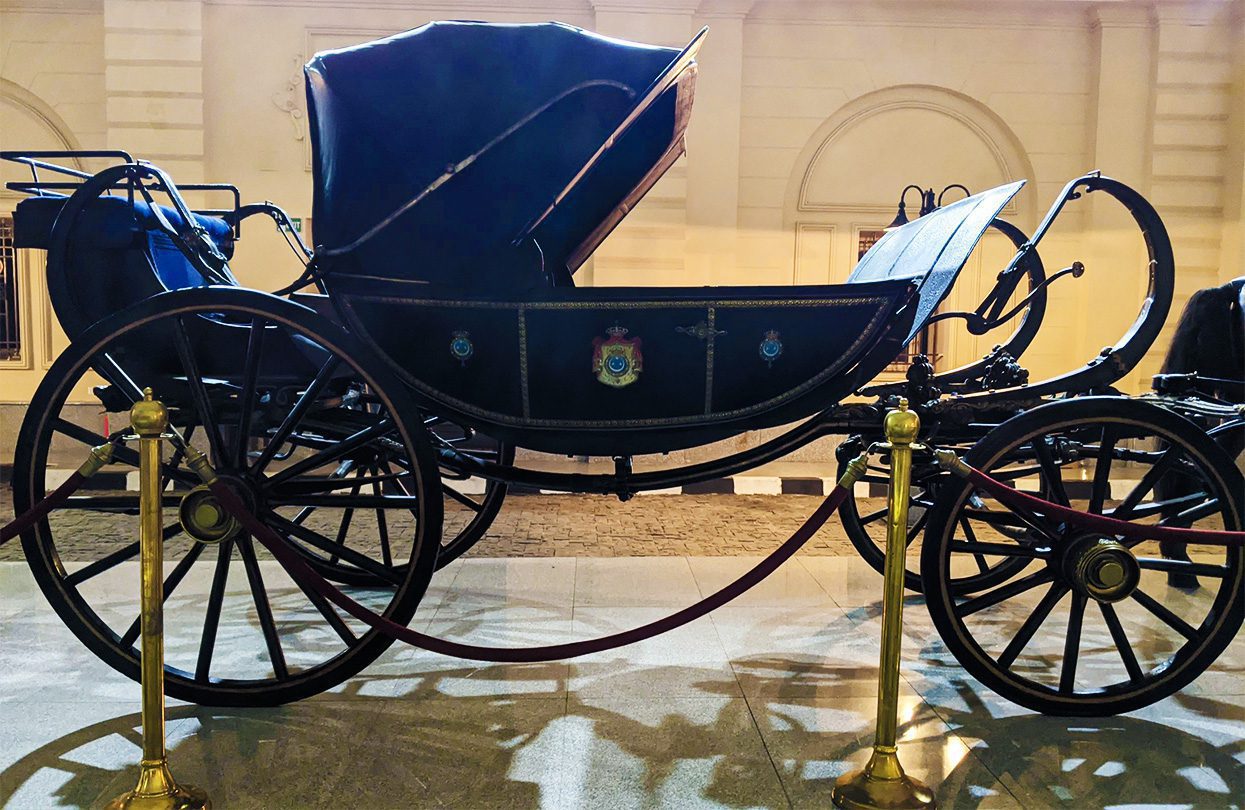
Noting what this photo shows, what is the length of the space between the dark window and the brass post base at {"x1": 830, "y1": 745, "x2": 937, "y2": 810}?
323 inches

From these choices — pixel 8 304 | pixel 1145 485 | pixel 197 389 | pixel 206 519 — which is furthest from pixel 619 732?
pixel 8 304

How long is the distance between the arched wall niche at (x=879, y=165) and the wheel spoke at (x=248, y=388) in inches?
235

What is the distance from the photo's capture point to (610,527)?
16.3ft

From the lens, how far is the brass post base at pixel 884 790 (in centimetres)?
176

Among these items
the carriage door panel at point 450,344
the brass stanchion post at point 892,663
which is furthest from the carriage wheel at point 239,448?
the brass stanchion post at point 892,663

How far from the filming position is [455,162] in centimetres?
215

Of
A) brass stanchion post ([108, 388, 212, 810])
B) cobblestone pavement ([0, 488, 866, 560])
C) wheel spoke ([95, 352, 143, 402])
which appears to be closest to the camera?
brass stanchion post ([108, 388, 212, 810])

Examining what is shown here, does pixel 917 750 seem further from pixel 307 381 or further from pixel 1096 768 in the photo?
pixel 307 381

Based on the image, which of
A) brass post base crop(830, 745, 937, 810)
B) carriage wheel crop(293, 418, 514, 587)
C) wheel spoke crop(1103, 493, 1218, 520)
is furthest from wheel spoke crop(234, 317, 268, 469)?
wheel spoke crop(1103, 493, 1218, 520)

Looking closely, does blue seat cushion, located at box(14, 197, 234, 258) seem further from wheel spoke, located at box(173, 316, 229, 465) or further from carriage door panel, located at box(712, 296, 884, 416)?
carriage door panel, located at box(712, 296, 884, 416)

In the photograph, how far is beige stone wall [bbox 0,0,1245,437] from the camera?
704 cm

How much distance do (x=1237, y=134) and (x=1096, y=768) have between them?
7.38 m

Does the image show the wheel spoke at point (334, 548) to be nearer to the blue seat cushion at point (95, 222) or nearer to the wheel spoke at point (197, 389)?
the wheel spoke at point (197, 389)

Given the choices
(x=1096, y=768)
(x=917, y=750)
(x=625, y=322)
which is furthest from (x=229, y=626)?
(x=1096, y=768)
